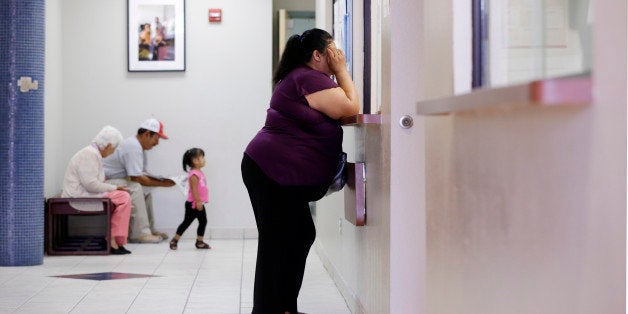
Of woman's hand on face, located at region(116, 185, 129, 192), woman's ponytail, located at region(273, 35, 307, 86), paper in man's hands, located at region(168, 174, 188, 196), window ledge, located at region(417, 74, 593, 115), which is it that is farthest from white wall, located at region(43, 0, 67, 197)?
window ledge, located at region(417, 74, 593, 115)

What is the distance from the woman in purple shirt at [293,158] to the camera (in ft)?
11.3

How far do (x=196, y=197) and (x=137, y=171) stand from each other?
2.04 feet

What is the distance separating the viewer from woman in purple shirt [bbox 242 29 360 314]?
11.3 ft

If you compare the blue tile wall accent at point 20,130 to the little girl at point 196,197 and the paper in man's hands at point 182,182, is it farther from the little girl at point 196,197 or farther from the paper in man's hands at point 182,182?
the paper in man's hands at point 182,182

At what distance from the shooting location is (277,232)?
3494 millimetres

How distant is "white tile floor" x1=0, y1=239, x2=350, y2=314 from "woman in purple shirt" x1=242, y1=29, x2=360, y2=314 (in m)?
0.89

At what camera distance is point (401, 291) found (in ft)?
9.90

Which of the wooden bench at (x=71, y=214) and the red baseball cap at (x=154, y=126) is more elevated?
the red baseball cap at (x=154, y=126)

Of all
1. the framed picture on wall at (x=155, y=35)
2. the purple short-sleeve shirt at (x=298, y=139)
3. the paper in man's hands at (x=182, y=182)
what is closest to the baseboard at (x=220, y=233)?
the paper in man's hands at (x=182, y=182)

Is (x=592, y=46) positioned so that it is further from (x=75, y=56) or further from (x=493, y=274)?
(x=75, y=56)

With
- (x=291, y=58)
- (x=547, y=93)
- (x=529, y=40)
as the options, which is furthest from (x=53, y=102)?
(x=547, y=93)

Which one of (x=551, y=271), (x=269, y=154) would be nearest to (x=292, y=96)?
(x=269, y=154)

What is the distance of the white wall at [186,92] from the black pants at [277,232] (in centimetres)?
453

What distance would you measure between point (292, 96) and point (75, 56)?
4944 millimetres
